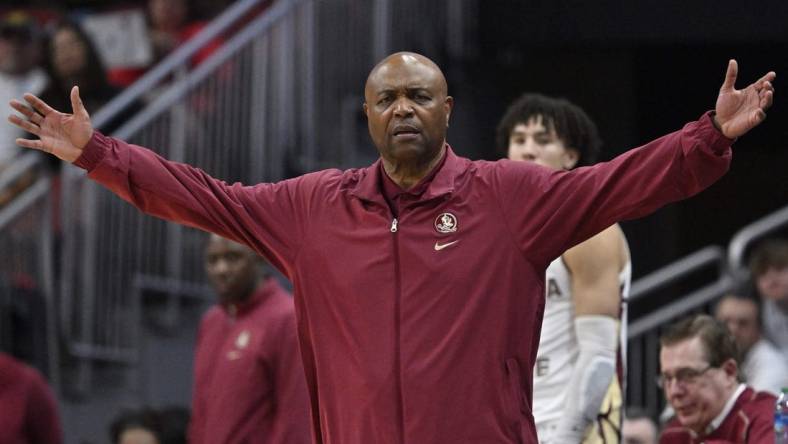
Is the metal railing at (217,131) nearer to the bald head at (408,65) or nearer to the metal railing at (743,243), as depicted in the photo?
the metal railing at (743,243)

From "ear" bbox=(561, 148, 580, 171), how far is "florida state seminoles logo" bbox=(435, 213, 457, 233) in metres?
1.44

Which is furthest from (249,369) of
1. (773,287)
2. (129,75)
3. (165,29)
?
(165,29)

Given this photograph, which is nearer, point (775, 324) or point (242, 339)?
point (242, 339)

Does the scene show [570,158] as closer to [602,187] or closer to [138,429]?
[602,187]

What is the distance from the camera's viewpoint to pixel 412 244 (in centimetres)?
455

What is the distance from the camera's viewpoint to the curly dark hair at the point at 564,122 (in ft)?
19.6

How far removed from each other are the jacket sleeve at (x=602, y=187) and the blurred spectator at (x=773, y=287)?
16.8 ft

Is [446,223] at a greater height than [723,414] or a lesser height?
greater

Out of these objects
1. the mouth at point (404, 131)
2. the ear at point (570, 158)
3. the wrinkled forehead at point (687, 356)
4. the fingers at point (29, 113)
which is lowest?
the wrinkled forehead at point (687, 356)

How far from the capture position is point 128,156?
455cm

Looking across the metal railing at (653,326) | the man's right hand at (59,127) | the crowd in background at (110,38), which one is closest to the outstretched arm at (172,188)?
the man's right hand at (59,127)

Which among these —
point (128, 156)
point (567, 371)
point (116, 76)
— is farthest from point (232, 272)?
point (116, 76)

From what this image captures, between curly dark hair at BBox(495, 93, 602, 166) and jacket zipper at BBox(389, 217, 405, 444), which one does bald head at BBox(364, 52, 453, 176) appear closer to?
jacket zipper at BBox(389, 217, 405, 444)

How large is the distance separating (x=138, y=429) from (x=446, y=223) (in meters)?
4.12
